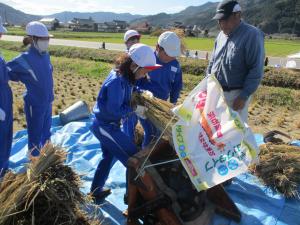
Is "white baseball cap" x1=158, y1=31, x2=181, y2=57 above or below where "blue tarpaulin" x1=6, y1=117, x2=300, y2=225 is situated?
above

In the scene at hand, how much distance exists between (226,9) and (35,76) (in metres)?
2.31

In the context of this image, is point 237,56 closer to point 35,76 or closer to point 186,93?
point 35,76

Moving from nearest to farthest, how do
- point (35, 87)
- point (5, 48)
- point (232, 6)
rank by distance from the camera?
point (232, 6) → point (35, 87) → point (5, 48)

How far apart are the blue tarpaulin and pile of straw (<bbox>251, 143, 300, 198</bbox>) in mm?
92

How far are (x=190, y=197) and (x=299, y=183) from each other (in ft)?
5.58

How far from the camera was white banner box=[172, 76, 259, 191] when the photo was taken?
2736 millimetres

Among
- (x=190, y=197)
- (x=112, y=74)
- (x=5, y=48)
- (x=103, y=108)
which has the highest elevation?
(x=112, y=74)

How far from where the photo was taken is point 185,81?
11.0m

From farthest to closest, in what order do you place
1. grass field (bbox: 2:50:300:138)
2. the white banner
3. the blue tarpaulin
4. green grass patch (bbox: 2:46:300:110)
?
green grass patch (bbox: 2:46:300:110)
grass field (bbox: 2:50:300:138)
the blue tarpaulin
the white banner

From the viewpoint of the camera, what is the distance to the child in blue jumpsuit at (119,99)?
319 cm

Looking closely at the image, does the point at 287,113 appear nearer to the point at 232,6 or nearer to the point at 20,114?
the point at 232,6

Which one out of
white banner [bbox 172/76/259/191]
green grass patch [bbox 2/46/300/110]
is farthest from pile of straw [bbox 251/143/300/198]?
green grass patch [bbox 2/46/300/110]

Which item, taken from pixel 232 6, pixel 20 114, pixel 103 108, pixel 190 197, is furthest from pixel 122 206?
pixel 20 114

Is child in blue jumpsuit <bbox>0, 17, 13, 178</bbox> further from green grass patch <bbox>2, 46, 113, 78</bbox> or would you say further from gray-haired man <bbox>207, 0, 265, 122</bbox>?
green grass patch <bbox>2, 46, 113, 78</bbox>
